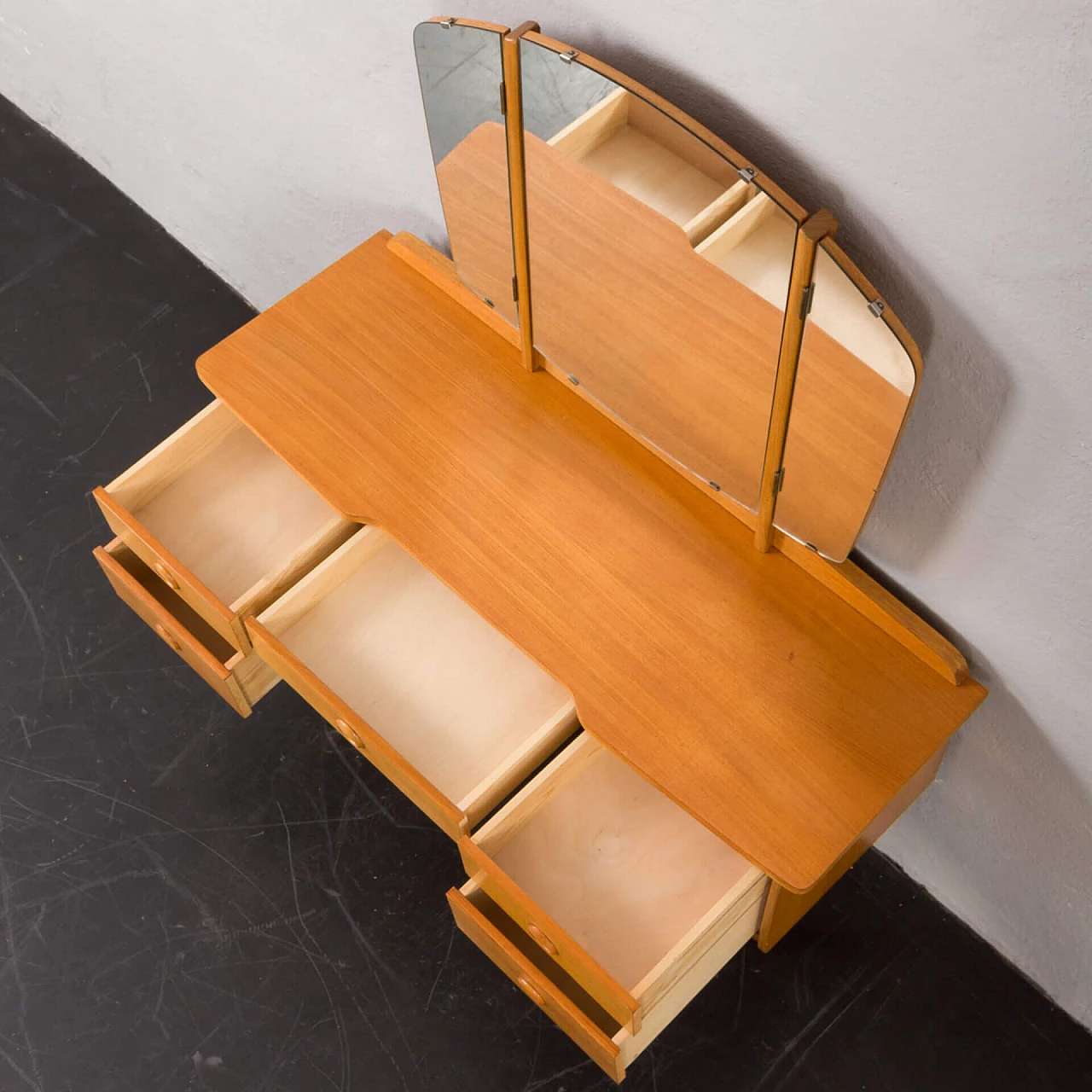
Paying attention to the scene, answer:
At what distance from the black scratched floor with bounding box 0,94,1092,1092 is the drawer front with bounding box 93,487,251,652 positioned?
384 mm

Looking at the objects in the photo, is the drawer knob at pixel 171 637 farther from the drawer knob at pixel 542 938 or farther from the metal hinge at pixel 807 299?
the metal hinge at pixel 807 299

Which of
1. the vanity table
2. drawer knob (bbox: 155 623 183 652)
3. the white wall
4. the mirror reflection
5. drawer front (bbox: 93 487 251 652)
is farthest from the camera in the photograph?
drawer knob (bbox: 155 623 183 652)

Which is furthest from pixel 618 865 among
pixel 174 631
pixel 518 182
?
pixel 518 182

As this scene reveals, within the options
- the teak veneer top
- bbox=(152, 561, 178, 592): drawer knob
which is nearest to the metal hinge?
the teak veneer top

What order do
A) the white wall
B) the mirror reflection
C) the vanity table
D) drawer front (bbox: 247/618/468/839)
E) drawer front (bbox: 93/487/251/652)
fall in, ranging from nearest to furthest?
the white wall, the mirror reflection, the vanity table, drawer front (bbox: 247/618/468/839), drawer front (bbox: 93/487/251/652)

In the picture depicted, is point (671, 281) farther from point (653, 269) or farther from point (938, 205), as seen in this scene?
point (938, 205)

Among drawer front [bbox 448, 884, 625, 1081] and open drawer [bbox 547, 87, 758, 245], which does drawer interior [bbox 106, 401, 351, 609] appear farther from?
open drawer [bbox 547, 87, 758, 245]

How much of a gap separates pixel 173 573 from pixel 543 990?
62 cm

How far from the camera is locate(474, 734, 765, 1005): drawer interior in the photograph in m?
1.41

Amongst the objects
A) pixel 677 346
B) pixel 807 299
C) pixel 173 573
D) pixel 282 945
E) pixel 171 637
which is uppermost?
pixel 807 299

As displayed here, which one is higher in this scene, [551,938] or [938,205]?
[938,205]

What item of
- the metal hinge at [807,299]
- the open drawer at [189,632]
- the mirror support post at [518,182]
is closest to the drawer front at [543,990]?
the open drawer at [189,632]

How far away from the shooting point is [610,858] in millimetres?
1454

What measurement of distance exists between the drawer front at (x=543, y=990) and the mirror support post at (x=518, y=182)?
1.97 ft
